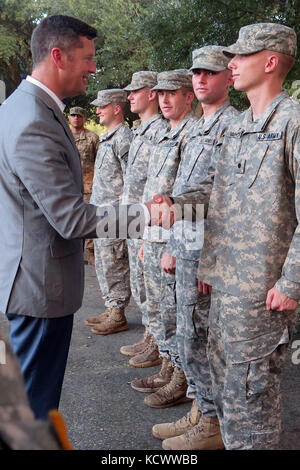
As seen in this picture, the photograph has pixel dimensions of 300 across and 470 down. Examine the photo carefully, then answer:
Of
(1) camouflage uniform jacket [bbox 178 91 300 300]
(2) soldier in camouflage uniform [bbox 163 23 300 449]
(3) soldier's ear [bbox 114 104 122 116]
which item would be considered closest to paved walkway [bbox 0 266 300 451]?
(2) soldier in camouflage uniform [bbox 163 23 300 449]

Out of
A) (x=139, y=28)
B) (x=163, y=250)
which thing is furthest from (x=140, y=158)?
(x=139, y=28)

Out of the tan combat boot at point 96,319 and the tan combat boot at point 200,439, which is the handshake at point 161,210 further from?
the tan combat boot at point 96,319

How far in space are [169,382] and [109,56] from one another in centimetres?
1187

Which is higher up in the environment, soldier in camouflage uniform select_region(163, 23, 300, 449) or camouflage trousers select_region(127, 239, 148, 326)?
soldier in camouflage uniform select_region(163, 23, 300, 449)

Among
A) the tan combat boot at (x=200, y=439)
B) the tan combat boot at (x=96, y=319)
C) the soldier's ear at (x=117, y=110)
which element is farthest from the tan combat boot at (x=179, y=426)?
the soldier's ear at (x=117, y=110)

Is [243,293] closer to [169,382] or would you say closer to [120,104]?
[169,382]

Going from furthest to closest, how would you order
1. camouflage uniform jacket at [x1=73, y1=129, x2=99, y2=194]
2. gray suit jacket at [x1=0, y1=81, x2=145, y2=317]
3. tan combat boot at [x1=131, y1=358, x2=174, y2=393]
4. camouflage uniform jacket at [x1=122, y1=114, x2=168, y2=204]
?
camouflage uniform jacket at [x1=73, y1=129, x2=99, y2=194], camouflage uniform jacket at [x1=122, y1=114, x2=168, y2=204], tan combat boot at [x1=131, y1=358, x2=174, y2=393], gray suit jacket at [x1=0, y1=81, x2=145, y2=317]

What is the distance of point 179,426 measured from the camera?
3.17 metres

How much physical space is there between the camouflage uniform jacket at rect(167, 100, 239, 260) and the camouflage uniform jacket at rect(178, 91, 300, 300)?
1.57ft

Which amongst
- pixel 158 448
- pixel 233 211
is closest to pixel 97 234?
pixel 233 211

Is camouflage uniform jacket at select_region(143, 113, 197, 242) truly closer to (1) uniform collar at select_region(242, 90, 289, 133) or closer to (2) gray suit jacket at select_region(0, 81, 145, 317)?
(1) uniform collar at select_region(242, 90, 289, 133)

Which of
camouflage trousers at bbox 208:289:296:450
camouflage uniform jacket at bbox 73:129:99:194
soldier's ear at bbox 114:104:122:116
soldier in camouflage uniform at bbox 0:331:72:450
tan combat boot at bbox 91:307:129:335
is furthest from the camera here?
camouflage uniform jacket at bbox 73:129:99:194

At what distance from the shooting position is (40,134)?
82.8 inches

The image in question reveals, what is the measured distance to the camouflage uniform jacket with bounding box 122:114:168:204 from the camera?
4.48 meters
